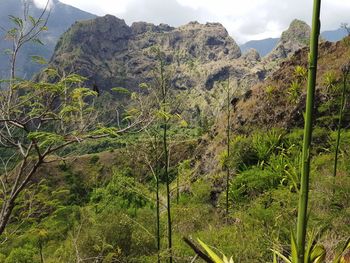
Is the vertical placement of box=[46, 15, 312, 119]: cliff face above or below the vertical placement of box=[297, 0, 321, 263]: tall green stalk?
above

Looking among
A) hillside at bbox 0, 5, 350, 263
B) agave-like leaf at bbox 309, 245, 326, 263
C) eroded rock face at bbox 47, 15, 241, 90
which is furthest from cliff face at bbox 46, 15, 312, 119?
agave-like leaf at bbox 309, 245, 326, 263

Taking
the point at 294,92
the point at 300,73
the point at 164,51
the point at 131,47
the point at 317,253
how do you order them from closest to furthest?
the point at 317,253, the point at 294,92, the point at 300,73, the point at 164,51, the point at 131,47

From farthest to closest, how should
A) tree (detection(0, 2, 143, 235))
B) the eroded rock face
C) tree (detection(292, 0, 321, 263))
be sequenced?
the eroded rock face, tree (detection(0, 2, 143, 235)), tree (detection(292, 0, 321, 263))

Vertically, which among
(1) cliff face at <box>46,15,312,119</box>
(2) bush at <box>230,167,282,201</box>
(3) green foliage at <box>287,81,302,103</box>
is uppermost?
(1) cliff face at <box>46,15,312,119</box>

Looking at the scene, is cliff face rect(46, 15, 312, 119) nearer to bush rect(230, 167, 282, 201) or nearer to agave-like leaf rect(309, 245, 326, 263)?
bush rect(230, 167, 282, 201)

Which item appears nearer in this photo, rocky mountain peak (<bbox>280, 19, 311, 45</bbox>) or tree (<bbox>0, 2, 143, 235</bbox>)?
tree (<bbox>0, 2, 143, 235</bbox>)

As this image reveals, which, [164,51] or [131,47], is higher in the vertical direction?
[131,47]

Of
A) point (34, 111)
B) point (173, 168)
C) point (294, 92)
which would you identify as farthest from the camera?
point (294, 92)

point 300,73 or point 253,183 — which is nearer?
point 253,183

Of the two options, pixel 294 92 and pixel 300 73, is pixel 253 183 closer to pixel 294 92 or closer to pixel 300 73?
pixel 294 92

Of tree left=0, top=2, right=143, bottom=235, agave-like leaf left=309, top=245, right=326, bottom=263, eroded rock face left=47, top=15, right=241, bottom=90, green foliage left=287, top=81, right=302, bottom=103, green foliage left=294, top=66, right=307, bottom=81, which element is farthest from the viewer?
eroded rock face left=47, top=15, right=241, bottom=90

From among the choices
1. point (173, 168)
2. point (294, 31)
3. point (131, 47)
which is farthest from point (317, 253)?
point (131, 47)

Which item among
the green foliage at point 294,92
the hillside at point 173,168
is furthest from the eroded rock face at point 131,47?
the green foliage at point 294,92

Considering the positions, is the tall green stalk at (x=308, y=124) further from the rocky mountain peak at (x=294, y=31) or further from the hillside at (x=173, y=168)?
the rocky mountain peak at (x=294, y=31)
